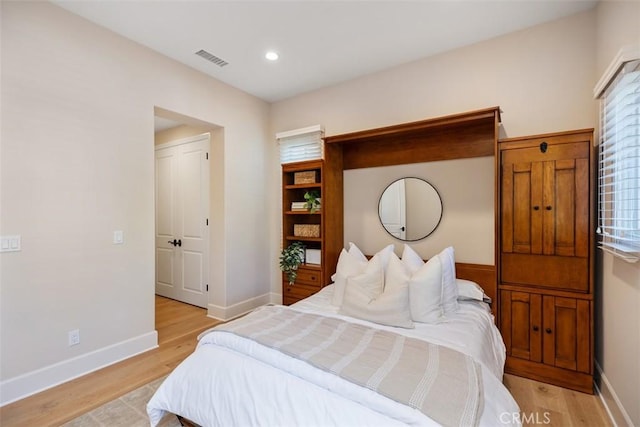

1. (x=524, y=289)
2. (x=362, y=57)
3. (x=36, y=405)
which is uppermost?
(x=362, y=57)

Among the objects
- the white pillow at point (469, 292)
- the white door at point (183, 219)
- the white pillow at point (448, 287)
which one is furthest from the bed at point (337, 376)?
the white door at point (183, 219)

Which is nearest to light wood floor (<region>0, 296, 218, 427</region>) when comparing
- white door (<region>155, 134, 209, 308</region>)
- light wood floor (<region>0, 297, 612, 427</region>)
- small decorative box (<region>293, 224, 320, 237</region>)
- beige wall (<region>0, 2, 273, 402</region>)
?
light wood floor (<region>0, 297, 612, 427</region>)

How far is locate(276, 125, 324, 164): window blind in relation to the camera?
12.3 ft

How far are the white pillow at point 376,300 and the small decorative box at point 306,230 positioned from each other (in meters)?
1.16

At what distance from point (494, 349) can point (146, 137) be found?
3498 mm

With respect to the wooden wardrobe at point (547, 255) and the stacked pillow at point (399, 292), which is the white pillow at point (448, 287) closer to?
the stacked pillow at point (399, 292)

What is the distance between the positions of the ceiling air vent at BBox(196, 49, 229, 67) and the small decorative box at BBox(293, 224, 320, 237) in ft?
6.56

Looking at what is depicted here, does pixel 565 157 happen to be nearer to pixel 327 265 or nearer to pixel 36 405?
pixel 327 265

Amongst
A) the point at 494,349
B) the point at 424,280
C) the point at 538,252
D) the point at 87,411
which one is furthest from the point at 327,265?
the point at 87,411

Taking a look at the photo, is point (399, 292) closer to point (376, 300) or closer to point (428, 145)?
point (376, 300)

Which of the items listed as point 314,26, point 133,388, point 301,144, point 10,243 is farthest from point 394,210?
point 10,243

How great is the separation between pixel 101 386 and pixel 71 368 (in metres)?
0.34

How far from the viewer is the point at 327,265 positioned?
3.27 meters

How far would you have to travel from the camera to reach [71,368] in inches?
93.7
